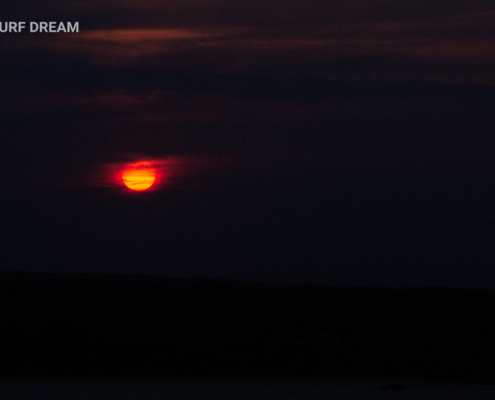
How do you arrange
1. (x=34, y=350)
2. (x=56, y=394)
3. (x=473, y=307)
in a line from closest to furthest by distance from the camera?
1. (x=56, y=394)
2. (x=34, y=350)
3. (x=473, y=307)

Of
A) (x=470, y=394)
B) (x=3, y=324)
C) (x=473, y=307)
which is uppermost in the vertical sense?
(x=473, y=307)

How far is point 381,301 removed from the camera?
383 ft

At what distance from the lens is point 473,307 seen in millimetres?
110312

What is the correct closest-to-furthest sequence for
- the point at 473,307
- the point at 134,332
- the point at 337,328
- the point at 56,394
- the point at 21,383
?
1. the point at 56,394
2. the point at 21,383
3. the point at 134,332
4. the point at 337,328
5. the point at 473,307

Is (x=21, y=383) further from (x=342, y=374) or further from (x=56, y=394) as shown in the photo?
(x=342, y=374)

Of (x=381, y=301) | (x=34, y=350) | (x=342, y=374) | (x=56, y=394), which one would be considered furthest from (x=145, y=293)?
(x=56, y=394)

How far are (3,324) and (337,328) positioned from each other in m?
30.4

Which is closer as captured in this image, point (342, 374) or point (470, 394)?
point (470, 394)

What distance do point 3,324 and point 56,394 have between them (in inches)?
1240

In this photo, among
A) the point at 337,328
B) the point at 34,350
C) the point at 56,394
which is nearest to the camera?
the point at 56,394

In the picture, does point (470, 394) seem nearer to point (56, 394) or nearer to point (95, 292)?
point (56, 394)

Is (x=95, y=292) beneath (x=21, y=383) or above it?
above

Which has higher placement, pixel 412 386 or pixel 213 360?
pixel 213 360

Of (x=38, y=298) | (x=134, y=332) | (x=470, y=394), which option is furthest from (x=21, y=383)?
(x=38, y=298)
